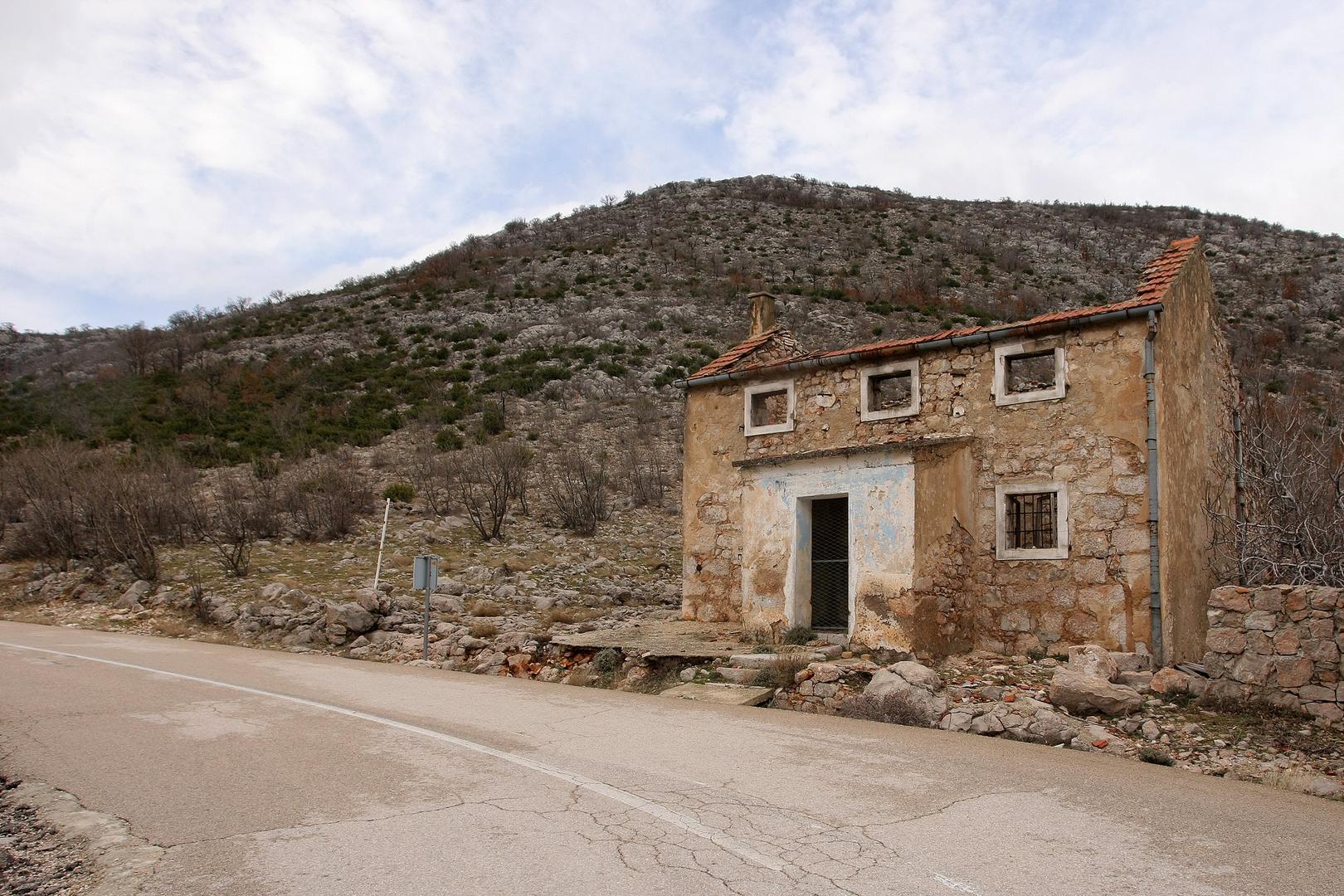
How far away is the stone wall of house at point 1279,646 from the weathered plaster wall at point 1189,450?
284cm

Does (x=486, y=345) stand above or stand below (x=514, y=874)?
above

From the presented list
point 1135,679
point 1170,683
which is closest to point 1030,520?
point 1135,679

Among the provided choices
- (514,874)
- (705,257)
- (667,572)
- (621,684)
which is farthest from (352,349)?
(514,874)

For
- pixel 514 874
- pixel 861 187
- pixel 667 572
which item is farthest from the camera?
pixel 861 187

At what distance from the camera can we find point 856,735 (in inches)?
371

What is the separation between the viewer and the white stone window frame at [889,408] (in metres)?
15.9

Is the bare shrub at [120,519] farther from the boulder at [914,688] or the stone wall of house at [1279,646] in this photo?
the stone wall of house at [1279,646]

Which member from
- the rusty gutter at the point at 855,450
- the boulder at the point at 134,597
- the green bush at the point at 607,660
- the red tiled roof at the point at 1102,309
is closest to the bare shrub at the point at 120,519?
the boulder at the point at 134,597

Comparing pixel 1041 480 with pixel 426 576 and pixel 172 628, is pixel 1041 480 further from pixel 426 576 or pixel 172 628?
pixel 172 628

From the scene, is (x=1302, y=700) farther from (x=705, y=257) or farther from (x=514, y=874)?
(x=705, y=257)

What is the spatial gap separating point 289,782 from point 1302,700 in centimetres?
990

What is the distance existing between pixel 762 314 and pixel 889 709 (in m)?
12.0

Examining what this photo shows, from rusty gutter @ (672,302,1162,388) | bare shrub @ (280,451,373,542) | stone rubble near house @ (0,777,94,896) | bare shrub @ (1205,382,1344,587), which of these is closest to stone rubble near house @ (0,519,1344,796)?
bare shrub @ (1205,382,1344,587)

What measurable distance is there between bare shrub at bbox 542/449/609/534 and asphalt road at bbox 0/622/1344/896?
17.2 m
